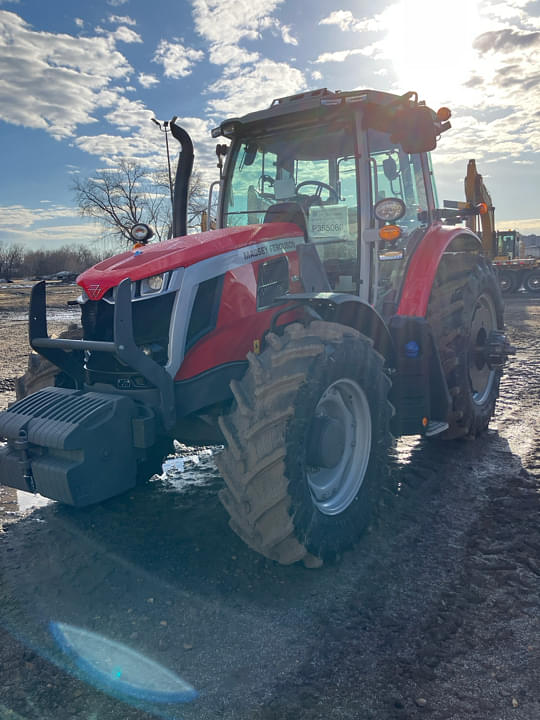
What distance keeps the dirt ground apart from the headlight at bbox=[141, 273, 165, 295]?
4.78 ft

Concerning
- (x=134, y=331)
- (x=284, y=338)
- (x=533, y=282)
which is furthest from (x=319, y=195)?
(x=533, y=282)

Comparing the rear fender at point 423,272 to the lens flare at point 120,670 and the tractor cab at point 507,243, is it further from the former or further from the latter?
the tractor cab at point 507,243

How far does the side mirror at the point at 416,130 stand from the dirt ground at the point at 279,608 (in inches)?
89.7

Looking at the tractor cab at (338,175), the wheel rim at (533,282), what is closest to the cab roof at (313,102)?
the tractor cab at (338,175)

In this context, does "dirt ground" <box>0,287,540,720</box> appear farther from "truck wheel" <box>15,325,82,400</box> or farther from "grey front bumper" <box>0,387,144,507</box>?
"truck wheel" <box>15,325,82,400</box>

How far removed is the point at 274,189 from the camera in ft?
14.1

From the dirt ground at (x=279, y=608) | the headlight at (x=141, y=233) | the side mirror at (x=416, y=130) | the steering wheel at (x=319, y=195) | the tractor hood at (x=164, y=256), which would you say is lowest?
the dirt ground at (x=279, y=608)

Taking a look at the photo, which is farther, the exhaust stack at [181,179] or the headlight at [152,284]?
the exhaust stack at [181,179]

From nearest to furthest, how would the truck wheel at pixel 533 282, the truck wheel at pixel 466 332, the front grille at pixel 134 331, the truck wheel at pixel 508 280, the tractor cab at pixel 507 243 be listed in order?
the front grille at pixel 134 331 < the truck wheel at pixel 466 332 < the truck wheel at pixel 533 282 < the truck wheel at pixel 508 280 < the tractor cab at pixel 507 243

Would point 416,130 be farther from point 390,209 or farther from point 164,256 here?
point 164,256

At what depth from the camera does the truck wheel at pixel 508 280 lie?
22812mm

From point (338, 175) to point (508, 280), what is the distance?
67.9 ft

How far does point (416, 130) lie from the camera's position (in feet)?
12.7

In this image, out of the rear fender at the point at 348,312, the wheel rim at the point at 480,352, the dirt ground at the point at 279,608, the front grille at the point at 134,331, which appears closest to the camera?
the dirt ground at the point at 279,608
